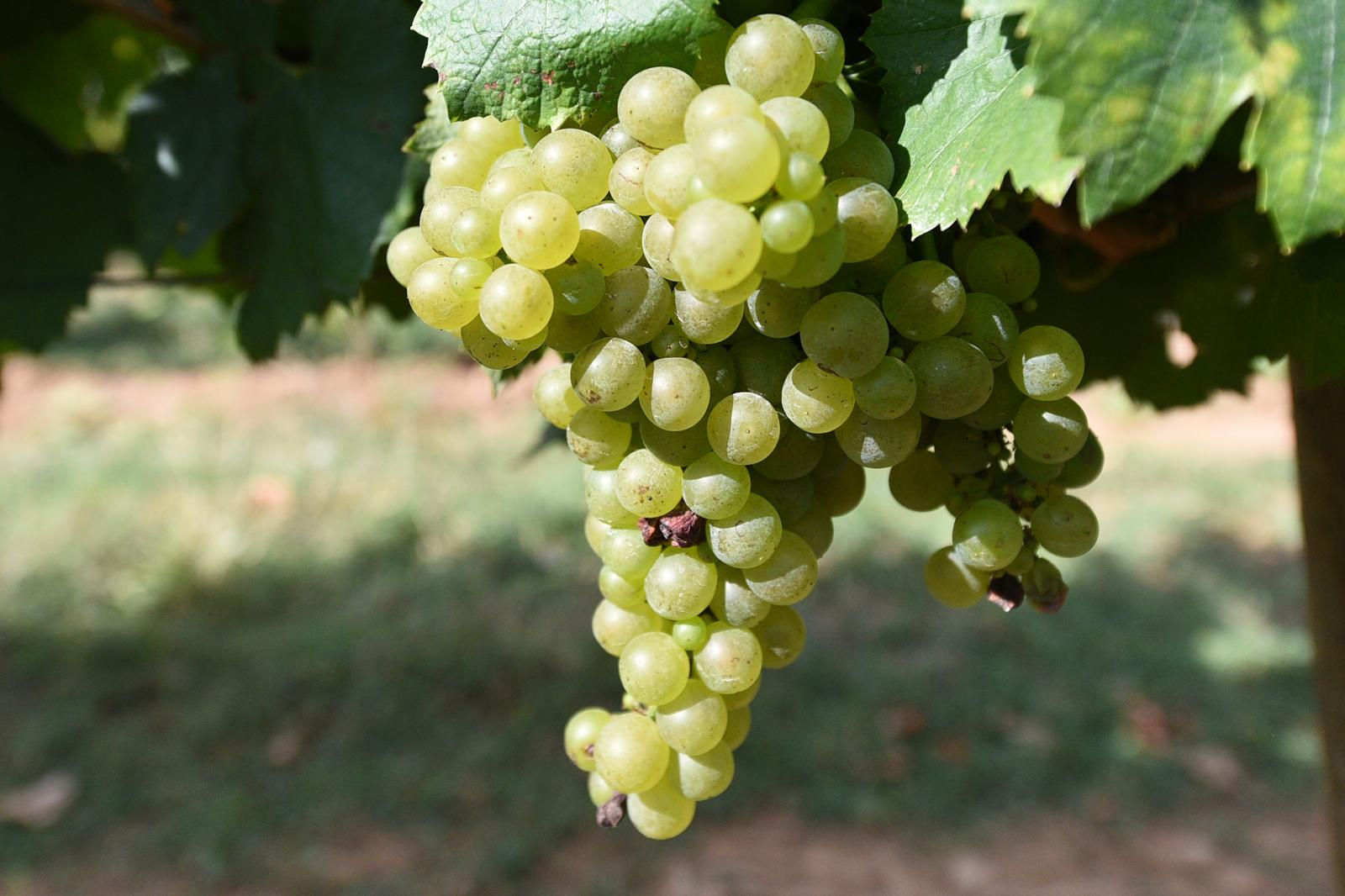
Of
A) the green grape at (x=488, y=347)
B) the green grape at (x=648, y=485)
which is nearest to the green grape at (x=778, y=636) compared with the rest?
the green grape at (x=648, y=485)

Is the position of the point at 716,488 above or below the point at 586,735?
above

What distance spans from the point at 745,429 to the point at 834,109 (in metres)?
0.17

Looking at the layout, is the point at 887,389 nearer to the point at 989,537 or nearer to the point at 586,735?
the point at 989,537

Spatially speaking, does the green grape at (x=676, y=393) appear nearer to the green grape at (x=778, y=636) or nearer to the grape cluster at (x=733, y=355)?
the grape cluster at (x=733, y=355)

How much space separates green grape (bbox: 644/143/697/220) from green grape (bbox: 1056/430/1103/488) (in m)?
0.28

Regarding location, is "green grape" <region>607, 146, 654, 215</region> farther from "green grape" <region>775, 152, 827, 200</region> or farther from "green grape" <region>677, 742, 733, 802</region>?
"green grape" <region>677, 742, 733, 802</region>

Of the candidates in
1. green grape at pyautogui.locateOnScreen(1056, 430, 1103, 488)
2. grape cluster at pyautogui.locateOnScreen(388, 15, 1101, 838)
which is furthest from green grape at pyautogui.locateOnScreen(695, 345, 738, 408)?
green grape at pyautogui.locateOnScreen(1056, 430, 1103, 488)

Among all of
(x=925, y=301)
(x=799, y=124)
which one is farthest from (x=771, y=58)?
(x=925, y=301)

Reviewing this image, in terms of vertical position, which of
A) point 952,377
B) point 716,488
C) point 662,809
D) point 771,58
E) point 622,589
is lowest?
point 662,809

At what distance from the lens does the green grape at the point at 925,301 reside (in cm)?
51

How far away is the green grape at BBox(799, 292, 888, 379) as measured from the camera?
19.6 inches

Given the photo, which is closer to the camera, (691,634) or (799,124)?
(799,124)

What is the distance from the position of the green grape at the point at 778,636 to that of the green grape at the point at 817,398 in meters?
0.15

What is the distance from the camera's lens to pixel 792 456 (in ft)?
1.90
